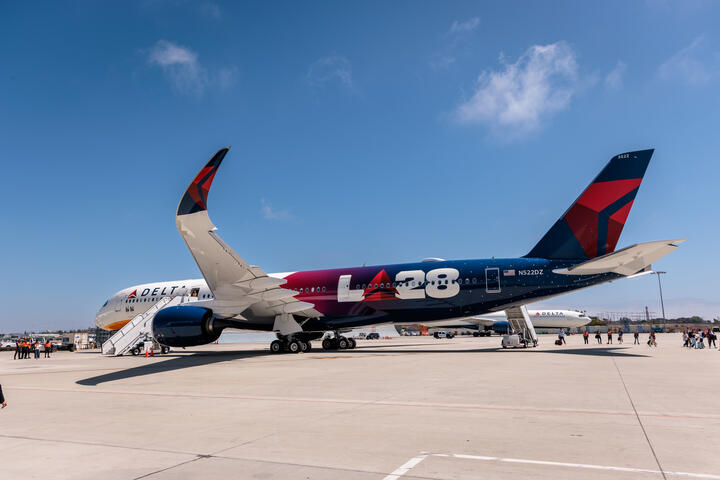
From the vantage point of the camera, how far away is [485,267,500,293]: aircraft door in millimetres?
21875

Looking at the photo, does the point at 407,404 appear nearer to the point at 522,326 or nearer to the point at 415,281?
the point at 415,281

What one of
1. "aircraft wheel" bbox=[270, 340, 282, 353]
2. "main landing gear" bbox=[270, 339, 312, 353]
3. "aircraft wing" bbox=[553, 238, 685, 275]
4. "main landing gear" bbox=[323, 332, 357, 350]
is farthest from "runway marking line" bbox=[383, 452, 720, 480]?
"main landing gear" bbox=[323, 332, 357, 350]

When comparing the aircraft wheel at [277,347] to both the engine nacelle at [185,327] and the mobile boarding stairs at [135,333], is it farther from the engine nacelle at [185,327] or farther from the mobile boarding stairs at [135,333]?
the mobile boarding stairs at [135,333]

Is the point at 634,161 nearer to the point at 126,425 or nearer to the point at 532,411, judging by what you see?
the point at 532,411

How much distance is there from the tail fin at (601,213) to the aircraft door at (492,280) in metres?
2.38

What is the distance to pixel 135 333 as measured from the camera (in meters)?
28.1

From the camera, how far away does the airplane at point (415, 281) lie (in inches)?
769

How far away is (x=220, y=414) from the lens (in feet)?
26.2

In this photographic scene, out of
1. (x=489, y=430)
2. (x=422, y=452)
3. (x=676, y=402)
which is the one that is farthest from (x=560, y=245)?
(x=422, y=452)

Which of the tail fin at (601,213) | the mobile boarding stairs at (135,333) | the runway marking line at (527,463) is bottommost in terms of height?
the runway marking line at (527,463)

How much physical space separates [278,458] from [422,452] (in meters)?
1.56

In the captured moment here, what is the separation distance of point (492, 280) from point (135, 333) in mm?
20250

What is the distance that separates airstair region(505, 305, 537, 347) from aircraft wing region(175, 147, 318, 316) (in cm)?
1164

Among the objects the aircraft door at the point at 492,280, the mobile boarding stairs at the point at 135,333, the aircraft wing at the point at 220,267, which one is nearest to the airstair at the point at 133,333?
the mobile boarding stairs at the point at 135,333
